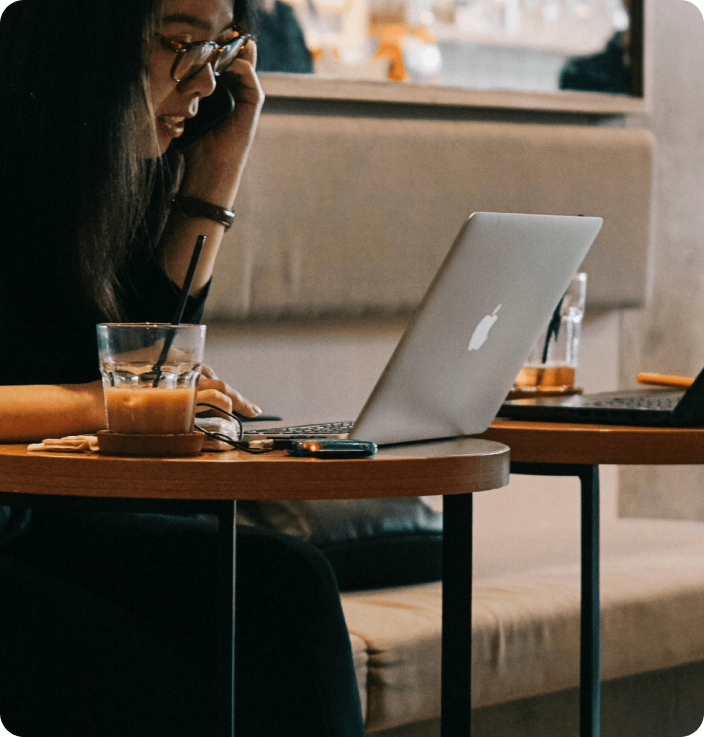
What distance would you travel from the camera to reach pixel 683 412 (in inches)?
48.8

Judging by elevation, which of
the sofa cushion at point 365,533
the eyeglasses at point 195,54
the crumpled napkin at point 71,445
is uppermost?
the eyeglasses at point 195,54

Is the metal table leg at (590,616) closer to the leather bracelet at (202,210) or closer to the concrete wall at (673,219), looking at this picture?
the leather bracelet at (202,210)

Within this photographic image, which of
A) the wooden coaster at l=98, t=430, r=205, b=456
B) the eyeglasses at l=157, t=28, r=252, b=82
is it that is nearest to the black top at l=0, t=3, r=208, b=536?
the eyeglasses at l=157, t=28, r=252, b=82

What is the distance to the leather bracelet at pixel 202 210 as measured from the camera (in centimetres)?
152

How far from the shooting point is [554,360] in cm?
159

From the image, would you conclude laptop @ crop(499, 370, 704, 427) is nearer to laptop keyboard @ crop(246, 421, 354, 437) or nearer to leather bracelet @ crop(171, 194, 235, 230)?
laptop keyboard @ crop(246, 421, 354, 437)

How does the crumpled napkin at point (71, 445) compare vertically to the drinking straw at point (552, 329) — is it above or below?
below

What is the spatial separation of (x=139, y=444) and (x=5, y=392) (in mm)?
192

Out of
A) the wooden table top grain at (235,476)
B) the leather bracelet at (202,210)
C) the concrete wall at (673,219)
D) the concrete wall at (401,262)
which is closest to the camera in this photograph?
the wooden table top grain at (235,476)

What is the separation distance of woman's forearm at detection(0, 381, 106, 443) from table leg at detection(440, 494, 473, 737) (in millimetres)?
352

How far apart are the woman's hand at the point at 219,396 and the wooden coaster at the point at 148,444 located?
15 cm

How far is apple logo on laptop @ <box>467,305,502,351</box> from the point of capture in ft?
3.43

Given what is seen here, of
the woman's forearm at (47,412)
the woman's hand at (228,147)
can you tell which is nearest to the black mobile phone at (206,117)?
the woman's hand at (228,147)

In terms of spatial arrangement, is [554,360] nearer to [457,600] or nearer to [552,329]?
[552,329]
